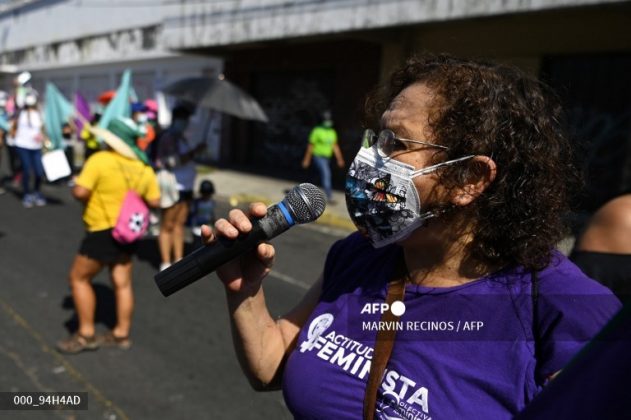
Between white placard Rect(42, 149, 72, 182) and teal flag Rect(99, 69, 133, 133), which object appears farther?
teal flag Rect(99, 69, 133, 133)

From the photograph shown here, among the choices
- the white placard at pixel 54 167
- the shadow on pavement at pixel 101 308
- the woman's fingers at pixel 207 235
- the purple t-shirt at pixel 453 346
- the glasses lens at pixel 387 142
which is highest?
the glasses lens at pixel 387 142

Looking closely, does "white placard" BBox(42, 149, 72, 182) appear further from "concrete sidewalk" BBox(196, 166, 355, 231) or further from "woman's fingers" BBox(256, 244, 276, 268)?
"concrete sidewalk" BBox(196, 166, 355, 231)

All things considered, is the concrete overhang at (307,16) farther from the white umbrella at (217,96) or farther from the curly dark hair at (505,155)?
the curly dark hair at (505,155)

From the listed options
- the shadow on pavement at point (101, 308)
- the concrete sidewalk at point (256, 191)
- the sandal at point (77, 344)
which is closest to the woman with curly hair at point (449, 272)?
the sandal at point (77, 344)

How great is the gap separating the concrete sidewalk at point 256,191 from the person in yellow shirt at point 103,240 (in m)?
5.02

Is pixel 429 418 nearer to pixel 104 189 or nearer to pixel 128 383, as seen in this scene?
pixel 128 383

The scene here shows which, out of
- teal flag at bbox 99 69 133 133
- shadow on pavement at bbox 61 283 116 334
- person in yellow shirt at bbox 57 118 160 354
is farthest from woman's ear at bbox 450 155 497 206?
teal flag at bbox 99 69 133 133

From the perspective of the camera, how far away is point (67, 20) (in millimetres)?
23344

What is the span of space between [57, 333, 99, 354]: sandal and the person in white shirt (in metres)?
5.66

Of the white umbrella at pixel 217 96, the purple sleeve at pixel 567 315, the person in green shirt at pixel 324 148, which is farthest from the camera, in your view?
the person in green shirt at pixel 324 148

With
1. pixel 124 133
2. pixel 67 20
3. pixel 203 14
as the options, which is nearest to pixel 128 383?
pixel 124 133

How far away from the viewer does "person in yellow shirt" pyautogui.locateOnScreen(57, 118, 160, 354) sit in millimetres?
3789

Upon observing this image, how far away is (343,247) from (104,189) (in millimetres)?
2592

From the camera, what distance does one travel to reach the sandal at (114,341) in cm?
391
